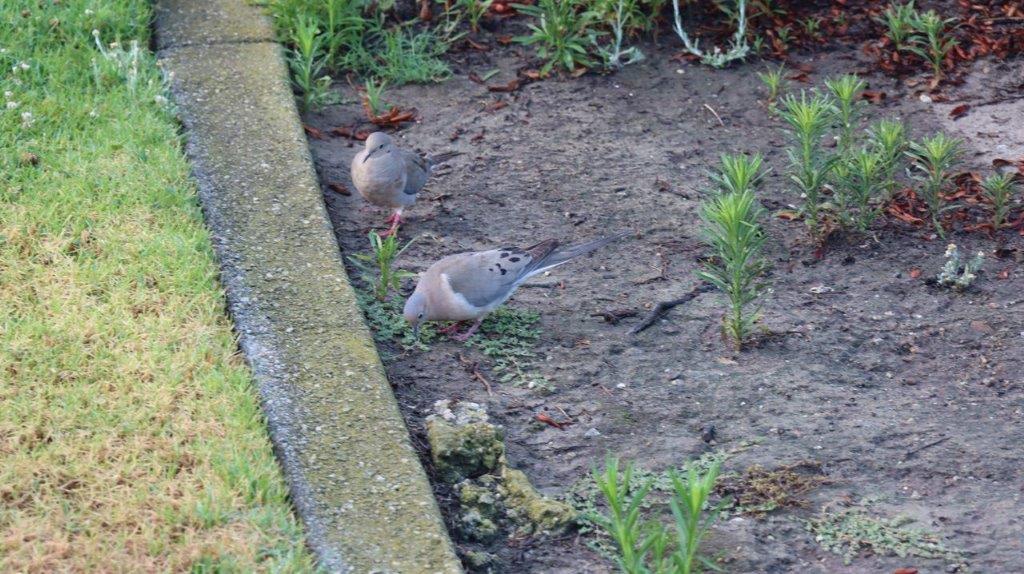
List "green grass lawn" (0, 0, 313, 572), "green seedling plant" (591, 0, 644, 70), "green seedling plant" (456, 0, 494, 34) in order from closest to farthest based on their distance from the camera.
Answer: "green grass lawn" (0, 0, 313, 572) → "green seedling plant" (591, 0, 644, 70) → "green seedling plant" (456, 0, 494, 34)

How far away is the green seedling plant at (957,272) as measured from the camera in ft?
15.5

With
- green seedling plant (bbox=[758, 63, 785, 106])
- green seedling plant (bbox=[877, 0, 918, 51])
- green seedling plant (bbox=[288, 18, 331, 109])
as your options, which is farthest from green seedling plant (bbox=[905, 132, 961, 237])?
green seedling plant (bbox=[288, 18, 331, 109])

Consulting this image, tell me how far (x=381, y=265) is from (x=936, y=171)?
226cm

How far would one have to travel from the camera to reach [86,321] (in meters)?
4.19

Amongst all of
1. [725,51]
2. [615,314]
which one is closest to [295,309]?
[615,314]

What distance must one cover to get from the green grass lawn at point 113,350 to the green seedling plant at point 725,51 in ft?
8.57

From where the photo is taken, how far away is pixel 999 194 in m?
4.93

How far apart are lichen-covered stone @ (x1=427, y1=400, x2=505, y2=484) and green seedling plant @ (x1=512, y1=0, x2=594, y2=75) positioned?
2870mm

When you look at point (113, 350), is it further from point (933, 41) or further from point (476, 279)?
point (933, 41)

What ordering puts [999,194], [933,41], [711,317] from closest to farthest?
[711,317], [999,194], [933,41]

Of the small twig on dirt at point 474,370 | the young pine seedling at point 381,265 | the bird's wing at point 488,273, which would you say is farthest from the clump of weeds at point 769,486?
the young pine seedling at point 381,265

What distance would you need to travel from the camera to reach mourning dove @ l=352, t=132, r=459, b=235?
500 cm

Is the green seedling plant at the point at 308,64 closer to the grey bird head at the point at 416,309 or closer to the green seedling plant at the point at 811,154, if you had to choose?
the grey bird head at the point at 416,309

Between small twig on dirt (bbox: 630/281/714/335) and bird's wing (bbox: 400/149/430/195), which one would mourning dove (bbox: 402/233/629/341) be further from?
bird's wing (bbox: 400/149/430/195)
